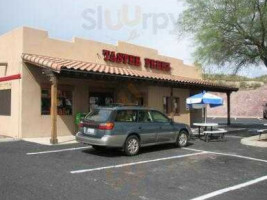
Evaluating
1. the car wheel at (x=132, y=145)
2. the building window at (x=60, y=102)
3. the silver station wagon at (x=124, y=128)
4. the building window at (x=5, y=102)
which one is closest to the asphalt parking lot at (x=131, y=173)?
the car wheel at (x=132, y=145)

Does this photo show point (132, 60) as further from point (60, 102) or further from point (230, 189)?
point (230, 189)

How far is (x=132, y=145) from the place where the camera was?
11.4 m

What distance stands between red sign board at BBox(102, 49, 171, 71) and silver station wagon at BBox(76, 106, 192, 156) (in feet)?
25.4

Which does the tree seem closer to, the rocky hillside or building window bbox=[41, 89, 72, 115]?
building window bbox=[41, 89, 72, 115]

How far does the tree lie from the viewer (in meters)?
15.1

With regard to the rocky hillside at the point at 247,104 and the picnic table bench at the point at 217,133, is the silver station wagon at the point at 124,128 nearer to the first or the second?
the picnic table bench at the point at 217,133

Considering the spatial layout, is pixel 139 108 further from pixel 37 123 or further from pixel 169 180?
pixel 37 123

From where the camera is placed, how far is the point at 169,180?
8.13 m

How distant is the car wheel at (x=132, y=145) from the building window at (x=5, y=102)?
306 inches

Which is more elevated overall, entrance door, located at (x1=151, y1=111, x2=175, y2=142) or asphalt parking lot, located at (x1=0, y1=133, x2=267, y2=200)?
entrance door, located at (x1=151, y1=111, x2=175, y2=142)

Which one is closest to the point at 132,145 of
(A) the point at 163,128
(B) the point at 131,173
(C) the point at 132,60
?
(A) the point at 163,128

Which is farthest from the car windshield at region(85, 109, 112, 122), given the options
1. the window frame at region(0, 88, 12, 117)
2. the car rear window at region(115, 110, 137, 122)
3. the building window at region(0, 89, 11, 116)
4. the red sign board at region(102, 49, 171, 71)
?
the red sign board at region(102, 49, 171, 71)

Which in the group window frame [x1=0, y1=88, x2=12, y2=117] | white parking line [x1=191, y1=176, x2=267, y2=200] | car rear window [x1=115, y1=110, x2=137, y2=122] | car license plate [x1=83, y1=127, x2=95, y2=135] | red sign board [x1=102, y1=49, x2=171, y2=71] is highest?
red sign board [x1=102, y1=49, x2=171, y2=71]

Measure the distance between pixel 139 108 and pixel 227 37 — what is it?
6.55 m
